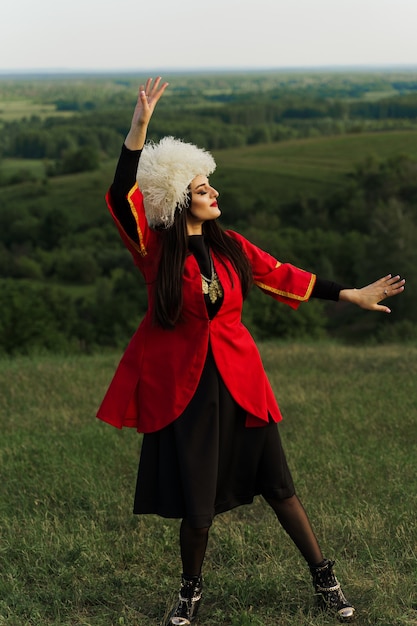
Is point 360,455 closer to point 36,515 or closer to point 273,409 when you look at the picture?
point 36,515

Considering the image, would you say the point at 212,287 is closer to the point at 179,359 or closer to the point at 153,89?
the point at 179,359

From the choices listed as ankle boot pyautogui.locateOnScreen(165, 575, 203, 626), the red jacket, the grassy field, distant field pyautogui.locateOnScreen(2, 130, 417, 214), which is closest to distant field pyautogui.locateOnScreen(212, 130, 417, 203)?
distant field pyautogui.locateOnScreen(2, 130, 417, 214)

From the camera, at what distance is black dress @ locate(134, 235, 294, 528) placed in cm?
374

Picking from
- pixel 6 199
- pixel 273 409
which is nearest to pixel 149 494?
pixel 273 409

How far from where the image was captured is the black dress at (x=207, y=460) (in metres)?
3.74

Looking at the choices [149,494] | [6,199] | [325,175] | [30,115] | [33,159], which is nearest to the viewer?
[149,494]

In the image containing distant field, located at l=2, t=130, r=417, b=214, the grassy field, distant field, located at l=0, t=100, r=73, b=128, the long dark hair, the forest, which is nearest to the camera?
the long dark hair

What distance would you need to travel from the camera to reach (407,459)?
6570mm

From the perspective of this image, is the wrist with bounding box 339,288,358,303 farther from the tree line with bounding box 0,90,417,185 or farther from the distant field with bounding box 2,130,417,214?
the tree line with bounding box 0,90,417,185

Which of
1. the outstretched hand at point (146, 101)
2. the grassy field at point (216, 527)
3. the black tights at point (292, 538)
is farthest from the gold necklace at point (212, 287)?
the grassy field at point (216, 527)

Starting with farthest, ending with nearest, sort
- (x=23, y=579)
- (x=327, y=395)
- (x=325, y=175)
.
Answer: (x=325, y=175)
(x=327, y=395)
(x=23, y=579)

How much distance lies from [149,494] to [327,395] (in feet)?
19.4

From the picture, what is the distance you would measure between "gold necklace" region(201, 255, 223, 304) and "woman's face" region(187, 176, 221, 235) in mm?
253

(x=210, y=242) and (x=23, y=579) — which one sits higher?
(x=210, y=242)
